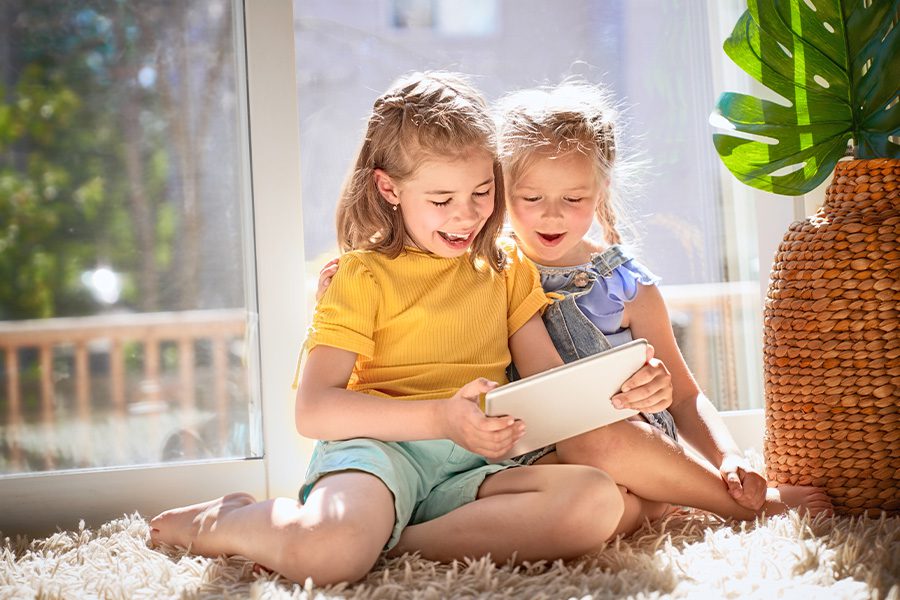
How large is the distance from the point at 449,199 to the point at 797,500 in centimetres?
60

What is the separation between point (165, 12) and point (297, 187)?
348mm

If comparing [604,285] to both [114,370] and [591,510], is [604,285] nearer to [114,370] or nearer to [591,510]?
[591,510]

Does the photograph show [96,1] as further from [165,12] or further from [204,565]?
[204,565]

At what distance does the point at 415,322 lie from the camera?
115 centimetres

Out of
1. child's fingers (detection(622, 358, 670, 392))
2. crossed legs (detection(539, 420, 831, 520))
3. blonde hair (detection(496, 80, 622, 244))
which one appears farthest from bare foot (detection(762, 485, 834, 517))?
blonde hair (detection(496, 80, 622, 244))

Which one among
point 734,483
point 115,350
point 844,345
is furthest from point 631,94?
point 115,350

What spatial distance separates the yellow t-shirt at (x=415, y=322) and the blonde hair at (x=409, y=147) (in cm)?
4

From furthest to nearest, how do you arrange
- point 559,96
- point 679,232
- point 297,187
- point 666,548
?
point 679,232 → point 297,187 → point 559,96 → point 666,548

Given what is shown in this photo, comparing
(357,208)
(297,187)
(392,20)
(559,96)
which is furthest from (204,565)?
(392,20)

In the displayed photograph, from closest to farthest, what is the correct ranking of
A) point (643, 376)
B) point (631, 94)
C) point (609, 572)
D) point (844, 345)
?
1. point (609, 572)
2. point (643, 376)
3. point (844, 345)
4. point (631, 94)

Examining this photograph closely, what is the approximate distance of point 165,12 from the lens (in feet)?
4.46

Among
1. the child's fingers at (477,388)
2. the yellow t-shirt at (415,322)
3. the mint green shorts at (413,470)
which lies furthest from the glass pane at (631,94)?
the child's fingers at (477,388)

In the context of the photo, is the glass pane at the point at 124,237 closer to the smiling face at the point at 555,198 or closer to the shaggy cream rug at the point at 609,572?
the shaggy cream rug at the point at 609,572

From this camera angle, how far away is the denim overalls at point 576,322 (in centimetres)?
124
